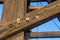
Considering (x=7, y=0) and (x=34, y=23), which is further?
(x=7, y=0)

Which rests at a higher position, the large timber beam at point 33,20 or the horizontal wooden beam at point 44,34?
the large timber beam at point 33,20

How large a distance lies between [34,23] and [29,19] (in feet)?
0.18

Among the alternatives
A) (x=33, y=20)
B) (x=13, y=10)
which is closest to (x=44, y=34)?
(x=33, y=20)

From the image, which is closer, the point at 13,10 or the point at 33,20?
the point at 33,20

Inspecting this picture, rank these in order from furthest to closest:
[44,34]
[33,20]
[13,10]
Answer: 1. [13,10]
2. [44,34]
3. [33,20]

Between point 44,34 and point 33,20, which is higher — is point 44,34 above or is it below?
below

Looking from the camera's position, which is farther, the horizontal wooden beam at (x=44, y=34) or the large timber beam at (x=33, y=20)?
the horizontal wooden beam at (x=44, y=34)

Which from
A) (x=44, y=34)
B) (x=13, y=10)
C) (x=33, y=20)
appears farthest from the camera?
(x=13, y=10)

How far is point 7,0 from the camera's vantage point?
1557mm

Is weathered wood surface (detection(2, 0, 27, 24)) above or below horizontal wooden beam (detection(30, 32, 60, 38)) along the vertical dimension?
above

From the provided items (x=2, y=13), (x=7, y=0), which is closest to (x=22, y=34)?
(x=2, y=13)

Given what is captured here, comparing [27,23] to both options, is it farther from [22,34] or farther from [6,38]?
[6,38]

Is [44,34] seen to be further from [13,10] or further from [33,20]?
[13,10]

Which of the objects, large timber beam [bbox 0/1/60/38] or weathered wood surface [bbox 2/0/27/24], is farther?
weathered wood surface [bbox 2/0/27/24]
